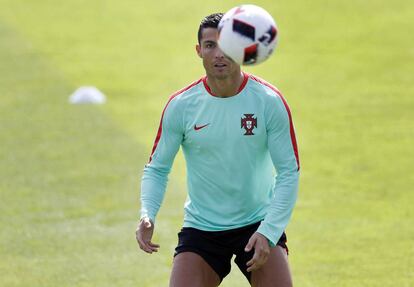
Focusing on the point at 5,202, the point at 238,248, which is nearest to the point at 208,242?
the point at 238,248

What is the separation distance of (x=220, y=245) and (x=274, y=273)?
51 centimetres

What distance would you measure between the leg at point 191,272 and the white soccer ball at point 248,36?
154 centimetres

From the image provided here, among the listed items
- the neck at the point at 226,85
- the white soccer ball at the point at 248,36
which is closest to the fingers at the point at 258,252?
the neck at the point at 226,85

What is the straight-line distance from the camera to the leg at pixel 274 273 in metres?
8.71

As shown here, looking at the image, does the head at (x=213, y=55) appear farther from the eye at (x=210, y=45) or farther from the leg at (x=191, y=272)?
the leg at (x=191, y=272)

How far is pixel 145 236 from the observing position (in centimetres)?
866

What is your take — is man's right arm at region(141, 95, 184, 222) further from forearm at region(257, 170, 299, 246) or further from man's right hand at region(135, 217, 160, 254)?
forearm at region(257, 170, 299, 246)

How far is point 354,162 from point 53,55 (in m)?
7.60

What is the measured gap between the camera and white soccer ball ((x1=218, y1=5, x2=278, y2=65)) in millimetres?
8250

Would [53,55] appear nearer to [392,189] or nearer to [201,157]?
[392,189]

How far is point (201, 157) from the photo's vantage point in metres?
8.94

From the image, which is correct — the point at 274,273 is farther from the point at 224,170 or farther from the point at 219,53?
the point at 219,53

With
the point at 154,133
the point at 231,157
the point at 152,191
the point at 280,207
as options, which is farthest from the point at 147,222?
the point at 154,133

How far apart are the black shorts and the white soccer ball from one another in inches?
55.5
